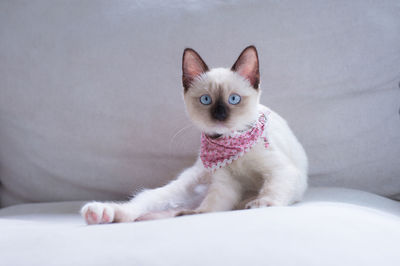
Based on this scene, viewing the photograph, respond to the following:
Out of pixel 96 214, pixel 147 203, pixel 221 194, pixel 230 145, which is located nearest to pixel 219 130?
pixel 230 145

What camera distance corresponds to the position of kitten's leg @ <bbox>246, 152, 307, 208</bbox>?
1.11 meters

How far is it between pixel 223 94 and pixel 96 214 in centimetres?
54

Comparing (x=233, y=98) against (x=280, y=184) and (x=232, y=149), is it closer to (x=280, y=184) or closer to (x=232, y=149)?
(x=232, y=149)

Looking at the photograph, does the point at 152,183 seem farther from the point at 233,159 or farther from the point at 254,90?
the point at 254,90

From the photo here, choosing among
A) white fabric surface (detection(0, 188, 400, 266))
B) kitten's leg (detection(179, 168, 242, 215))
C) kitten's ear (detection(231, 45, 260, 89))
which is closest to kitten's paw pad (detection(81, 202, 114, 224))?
white fabric surface (detection(0, 188, 400, 266))

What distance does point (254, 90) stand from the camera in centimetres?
125

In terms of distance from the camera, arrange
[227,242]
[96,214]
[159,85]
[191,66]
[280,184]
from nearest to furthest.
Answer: [227,242], [96,214], [280,184], [191,66], [159,85]

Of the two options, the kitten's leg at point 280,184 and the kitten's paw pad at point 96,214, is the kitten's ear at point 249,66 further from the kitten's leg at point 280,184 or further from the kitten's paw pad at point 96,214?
the kitten's paw pad at point 96,214

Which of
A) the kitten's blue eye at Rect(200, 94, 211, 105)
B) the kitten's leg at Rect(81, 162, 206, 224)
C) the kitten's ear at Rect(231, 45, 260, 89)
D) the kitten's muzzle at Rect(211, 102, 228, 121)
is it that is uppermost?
the kitten's ear at Rect(231, 45, 260, 89)

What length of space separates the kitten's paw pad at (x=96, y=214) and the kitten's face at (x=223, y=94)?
1.36ft

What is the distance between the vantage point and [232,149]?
1.26 metres

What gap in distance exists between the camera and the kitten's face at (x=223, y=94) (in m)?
1.20

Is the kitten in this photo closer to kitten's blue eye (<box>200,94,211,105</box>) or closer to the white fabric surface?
kitten's blue eye (<box>200,94,211,105</box>)

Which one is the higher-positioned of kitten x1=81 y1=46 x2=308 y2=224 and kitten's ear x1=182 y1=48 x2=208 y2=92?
kitten's ear x1=182 y1=48 x2=208 y2=92
